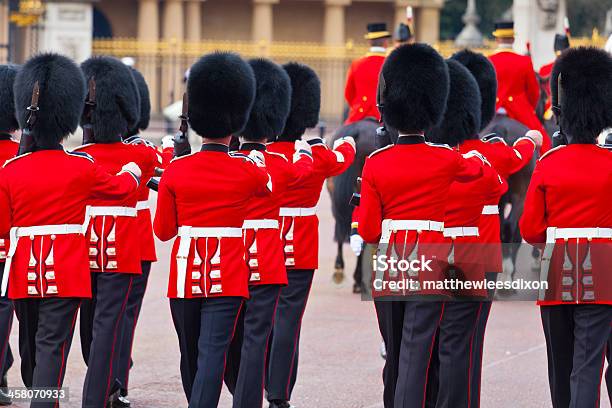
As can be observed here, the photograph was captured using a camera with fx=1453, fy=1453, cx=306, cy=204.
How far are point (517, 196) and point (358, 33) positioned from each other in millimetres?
30547

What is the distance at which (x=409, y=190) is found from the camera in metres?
5.58

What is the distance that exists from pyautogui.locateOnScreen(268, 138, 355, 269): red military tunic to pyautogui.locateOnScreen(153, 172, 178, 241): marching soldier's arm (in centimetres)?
104

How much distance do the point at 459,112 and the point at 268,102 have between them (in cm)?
86

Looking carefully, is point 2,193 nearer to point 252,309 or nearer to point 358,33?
point 252,309

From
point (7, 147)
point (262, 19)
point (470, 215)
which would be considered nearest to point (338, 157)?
point (470, 215)

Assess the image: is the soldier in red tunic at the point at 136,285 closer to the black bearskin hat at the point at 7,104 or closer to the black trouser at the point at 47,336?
the black bearskin hat at the point at 7,104

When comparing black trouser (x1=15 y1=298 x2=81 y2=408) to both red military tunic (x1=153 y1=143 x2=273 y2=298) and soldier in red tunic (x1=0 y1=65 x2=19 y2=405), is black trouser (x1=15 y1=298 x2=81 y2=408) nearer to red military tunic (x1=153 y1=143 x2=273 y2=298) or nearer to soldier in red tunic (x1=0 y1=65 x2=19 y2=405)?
red military tunic (x1=153 y1=143 x2=273 y2=298)

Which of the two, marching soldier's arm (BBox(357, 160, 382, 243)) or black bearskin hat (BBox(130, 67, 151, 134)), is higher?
black bearskin hat (BBox(130, 67, 151, 134))

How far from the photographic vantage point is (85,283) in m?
5.66

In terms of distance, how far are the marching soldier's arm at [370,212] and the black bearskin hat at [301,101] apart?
131cm

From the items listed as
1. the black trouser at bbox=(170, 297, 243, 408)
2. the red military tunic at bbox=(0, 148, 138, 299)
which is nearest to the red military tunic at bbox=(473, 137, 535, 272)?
the black trouser at bbox=(170, 297, 243, 408)

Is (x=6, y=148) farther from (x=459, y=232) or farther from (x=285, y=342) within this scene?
(x=459, y=232)

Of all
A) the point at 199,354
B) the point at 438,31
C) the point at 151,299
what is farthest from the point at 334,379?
the point at 438,31

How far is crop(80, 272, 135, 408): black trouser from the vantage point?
618 cm
